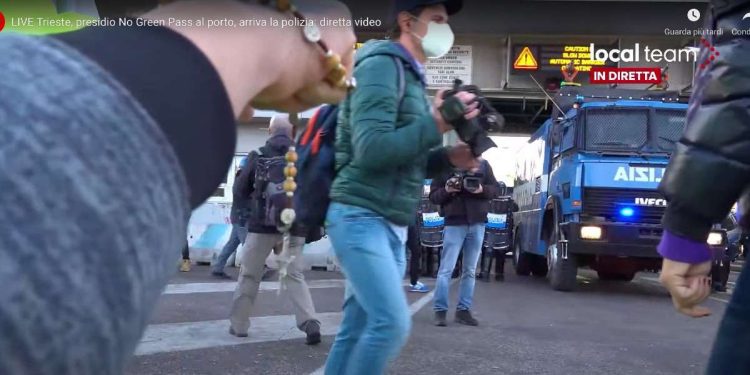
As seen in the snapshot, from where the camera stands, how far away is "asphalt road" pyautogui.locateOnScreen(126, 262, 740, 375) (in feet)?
14.6

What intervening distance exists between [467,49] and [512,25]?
1.14 meters

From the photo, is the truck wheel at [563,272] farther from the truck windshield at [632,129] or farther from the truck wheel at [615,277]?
the truck wheel at [615,277]

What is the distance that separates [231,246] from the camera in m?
9.76

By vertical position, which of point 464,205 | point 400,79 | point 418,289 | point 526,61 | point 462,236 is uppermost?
point 526,61

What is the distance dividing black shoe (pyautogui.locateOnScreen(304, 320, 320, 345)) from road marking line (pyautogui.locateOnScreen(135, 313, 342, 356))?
0.95 ft

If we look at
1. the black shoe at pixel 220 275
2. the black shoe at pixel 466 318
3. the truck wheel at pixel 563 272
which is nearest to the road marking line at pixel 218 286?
the black shoe at pixel 220 275

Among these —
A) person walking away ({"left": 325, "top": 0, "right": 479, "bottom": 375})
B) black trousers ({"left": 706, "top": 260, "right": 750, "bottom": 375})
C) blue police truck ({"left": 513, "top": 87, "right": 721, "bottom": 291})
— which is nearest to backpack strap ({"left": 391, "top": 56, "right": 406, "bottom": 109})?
person walking away ({"left": 325, "top": 0, "right": 479, "bottom": 375})

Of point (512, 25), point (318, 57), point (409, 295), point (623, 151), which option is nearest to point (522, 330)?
point (409, 295)

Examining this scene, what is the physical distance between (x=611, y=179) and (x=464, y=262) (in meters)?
3.71

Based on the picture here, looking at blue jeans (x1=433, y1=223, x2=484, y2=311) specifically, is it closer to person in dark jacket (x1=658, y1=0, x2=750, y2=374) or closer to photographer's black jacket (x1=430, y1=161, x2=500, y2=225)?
photographer's black jacket (x1=430, y1=161, x2=500, y2=225)

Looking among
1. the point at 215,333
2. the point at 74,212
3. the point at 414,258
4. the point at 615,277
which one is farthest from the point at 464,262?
the point at 615,277

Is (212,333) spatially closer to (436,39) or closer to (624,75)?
(436,39)

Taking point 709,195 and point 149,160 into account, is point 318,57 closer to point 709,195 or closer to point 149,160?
point 149,160

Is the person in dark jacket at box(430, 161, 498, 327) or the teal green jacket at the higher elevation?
the teal green jacket
